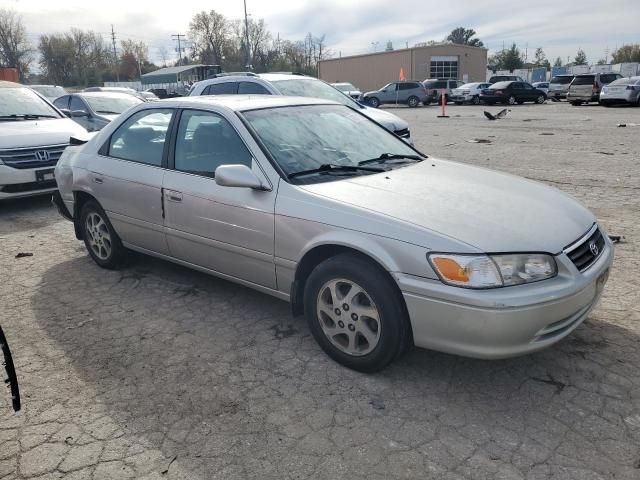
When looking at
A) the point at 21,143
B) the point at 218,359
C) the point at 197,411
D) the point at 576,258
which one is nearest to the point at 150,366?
the point at 218,359

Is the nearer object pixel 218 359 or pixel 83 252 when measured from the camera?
pixel 218 359

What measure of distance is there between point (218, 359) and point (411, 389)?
3.99 feet

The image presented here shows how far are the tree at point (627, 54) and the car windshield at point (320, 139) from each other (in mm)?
80770

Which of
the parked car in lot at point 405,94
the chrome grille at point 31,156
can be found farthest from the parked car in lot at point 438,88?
the chrome grille at point 31,156

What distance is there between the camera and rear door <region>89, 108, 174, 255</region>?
13.8ft

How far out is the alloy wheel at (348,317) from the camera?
9.91ft

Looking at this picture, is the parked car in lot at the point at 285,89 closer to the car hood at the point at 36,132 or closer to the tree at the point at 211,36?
the car hood at the point at 36,132

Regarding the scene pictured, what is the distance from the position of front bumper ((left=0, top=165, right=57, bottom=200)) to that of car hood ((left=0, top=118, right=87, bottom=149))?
0.36m

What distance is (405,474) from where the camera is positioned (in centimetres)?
236

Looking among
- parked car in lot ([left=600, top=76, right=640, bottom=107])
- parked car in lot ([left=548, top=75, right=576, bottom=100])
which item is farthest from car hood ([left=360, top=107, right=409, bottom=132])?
parked car in lot ([left=548, top=75, right=576, bottom=100])

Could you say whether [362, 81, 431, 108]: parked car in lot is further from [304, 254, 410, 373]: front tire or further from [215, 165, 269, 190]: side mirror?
[304, 254, 410, 373]: front tire

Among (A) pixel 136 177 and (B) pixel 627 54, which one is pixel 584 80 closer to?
(A) pixel 136 177

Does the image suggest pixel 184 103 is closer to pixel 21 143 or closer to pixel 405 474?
pixel 405 474

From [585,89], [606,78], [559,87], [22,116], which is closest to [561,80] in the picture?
[559,87]
